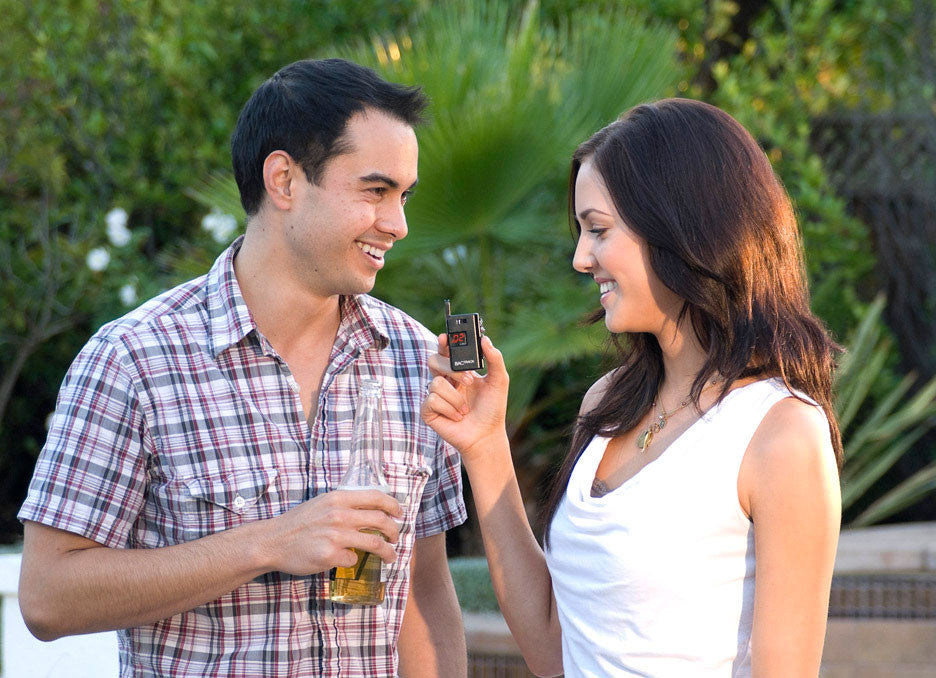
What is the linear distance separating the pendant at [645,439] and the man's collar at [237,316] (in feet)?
1.95

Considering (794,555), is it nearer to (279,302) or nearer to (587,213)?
(587,213)

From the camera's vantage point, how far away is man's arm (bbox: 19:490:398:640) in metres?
1.96

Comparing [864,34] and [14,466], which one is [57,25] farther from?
[864,34]

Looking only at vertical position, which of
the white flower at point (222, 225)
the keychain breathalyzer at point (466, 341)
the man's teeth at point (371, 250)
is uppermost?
the white flower at point (222, 225)

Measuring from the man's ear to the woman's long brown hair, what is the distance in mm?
689

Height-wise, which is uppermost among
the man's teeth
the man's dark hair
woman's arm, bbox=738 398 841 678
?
the man's dark hair

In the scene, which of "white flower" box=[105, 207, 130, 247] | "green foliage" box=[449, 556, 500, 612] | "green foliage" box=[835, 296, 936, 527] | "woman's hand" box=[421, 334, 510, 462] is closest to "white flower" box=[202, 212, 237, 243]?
"white flower" box=[105, 207, 130, 247]

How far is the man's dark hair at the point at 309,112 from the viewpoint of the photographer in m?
2.37

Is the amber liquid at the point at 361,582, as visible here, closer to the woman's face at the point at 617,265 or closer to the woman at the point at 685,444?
the woman at the point at 685,444

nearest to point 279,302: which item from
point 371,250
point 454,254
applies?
point 371,250

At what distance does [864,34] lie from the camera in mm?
7898

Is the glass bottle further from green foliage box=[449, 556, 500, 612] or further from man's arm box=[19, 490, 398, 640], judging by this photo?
green foliage box=[449, 556, 500, 612]

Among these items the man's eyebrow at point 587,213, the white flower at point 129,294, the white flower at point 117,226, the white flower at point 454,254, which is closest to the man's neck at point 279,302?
the man's eyebrow at point 587,213

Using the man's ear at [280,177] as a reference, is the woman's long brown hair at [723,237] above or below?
below
